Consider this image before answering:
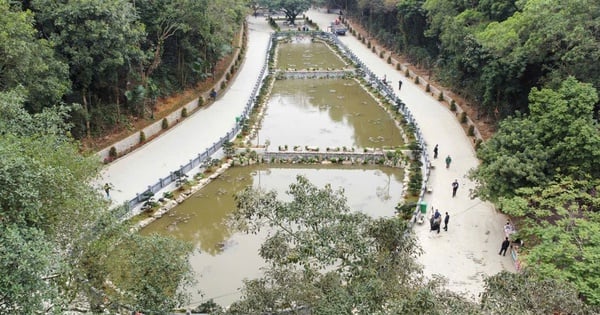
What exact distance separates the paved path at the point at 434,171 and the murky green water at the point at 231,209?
2210 mm

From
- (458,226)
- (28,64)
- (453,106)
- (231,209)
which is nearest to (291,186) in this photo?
(231,209)

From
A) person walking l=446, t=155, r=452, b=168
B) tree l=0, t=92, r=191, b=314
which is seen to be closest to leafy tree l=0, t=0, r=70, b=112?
tree l=0, t=92, r=191, b=314

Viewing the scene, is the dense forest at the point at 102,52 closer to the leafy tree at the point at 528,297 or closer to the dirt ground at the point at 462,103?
the leafy tree at the point at 528,297

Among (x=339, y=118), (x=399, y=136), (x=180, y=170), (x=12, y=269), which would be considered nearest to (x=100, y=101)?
(x=180, y=170)

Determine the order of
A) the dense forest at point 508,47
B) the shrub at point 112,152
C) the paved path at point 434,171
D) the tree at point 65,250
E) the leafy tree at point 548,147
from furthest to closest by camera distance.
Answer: the shrub at point 112,152 → the dense forest at point 508,47 → the paved path at point 434,171 → the leafy tree at point 548,147 → the tree at point 65,250

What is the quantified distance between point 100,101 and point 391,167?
15.7 m

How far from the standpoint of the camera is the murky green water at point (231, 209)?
17000 mm

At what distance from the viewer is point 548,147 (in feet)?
57.8

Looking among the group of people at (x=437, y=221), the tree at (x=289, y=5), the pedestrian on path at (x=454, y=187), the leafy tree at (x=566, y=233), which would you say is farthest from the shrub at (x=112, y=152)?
the tree at (x=289, y=5)

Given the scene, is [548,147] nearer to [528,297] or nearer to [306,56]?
[528,297]

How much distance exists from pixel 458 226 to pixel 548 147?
174 inches

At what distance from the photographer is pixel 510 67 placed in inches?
950

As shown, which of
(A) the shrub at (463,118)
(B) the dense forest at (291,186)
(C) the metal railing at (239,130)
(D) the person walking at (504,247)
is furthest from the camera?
(A) the shrub at (463,118)

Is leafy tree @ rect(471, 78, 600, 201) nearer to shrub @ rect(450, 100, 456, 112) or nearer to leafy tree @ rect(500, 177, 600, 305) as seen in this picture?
leafy tree @ rect(500, 177, 600, 305)
